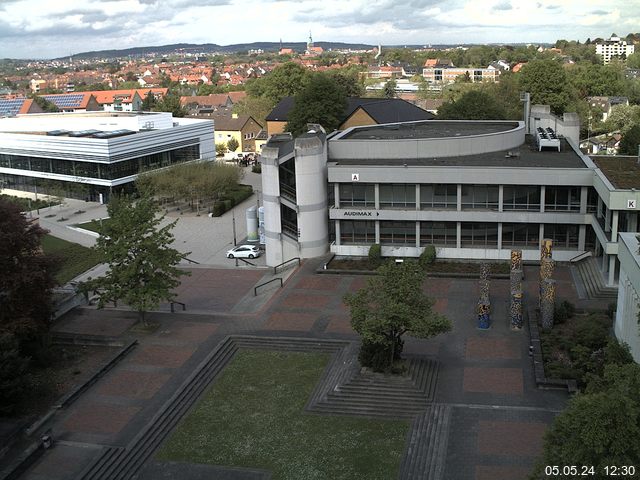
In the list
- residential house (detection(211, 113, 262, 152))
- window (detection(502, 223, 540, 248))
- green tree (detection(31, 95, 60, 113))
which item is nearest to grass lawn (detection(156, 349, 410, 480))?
window (detection(502, 223, 540, 248))

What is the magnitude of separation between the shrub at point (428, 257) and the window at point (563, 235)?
6928 millimetres

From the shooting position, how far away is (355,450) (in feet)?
82.3

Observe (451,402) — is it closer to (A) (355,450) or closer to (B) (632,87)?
(A) (355,450)

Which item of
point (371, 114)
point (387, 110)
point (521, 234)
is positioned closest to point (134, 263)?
point (521, 234)

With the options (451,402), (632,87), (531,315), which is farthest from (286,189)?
(632,87)

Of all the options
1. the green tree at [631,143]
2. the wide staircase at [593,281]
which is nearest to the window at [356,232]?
the wide staircase at [593,281]

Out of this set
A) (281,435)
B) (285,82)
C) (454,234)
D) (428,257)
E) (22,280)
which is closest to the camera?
(281,435)

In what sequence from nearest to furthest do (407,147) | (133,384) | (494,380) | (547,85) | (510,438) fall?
1. (510,438)
2. (494,380)
3. (133,384)
4. (407,147)
5. (547,85)

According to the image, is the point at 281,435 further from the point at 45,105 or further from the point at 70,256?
the point at 45,105

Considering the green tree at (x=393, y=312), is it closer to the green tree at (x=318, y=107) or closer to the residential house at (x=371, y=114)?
the green tree at (x=318, y=107)

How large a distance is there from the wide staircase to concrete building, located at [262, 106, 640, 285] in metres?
0.70

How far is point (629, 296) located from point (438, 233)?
1818cm

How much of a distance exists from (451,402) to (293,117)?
58.6m

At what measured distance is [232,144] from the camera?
101 metres
